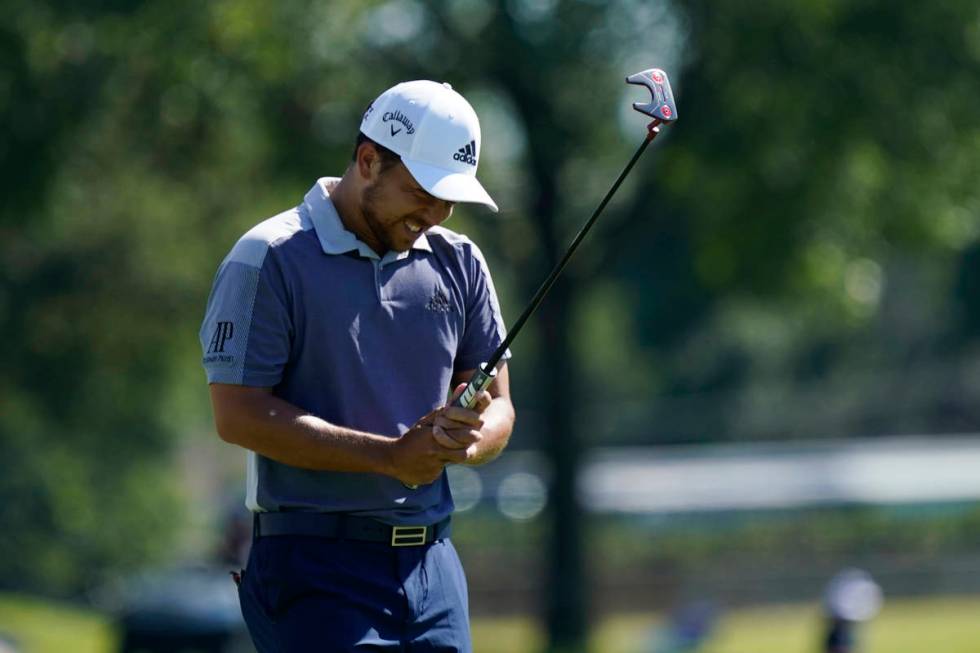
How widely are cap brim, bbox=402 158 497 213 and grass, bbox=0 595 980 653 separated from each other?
594 inches

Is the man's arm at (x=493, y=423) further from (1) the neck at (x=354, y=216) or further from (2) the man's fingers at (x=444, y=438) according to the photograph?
(1) the neck at (x=354, y=216)

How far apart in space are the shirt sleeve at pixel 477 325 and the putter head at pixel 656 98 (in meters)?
0.62

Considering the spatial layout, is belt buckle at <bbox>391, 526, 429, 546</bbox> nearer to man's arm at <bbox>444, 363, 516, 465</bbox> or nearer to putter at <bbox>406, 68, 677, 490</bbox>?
putter at <bbox>406, 68, 677, 490</bbox>

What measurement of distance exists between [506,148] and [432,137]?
19.3 m

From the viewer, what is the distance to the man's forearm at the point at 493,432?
446 centimetres

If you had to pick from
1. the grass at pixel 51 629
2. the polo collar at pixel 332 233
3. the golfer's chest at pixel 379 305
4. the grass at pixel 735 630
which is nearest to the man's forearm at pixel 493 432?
the golfer's chest at pixel 379 305

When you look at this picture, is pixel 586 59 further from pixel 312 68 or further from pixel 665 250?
pixel 665 250

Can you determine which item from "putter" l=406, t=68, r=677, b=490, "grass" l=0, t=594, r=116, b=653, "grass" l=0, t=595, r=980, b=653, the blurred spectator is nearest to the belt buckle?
"putter" l=406, t=68, r=677, b=490

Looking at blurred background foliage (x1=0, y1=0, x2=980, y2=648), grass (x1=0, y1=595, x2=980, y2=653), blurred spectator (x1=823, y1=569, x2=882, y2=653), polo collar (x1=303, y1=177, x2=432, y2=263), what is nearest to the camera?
polo collar (x1=303, y1=177, x2=432, y2=263)

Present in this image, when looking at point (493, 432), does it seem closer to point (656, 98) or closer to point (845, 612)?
point (656, 98)

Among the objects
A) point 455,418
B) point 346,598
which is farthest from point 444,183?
point 346,598

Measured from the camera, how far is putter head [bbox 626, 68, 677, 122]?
4.48m

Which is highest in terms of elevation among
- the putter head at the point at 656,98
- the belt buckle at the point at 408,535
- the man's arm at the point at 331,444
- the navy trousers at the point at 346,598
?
the putter head at the point at 656,98

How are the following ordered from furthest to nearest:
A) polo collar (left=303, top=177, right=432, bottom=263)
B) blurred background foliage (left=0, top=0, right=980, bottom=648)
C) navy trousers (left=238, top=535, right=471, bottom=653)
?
blurred background foliage (left=0, top=0, right=980, bottom=648)
polo collar (left=303, top=177, right=432, bottom=263)
navy trousers (left=238, top=535, right=471, bottom=653)
